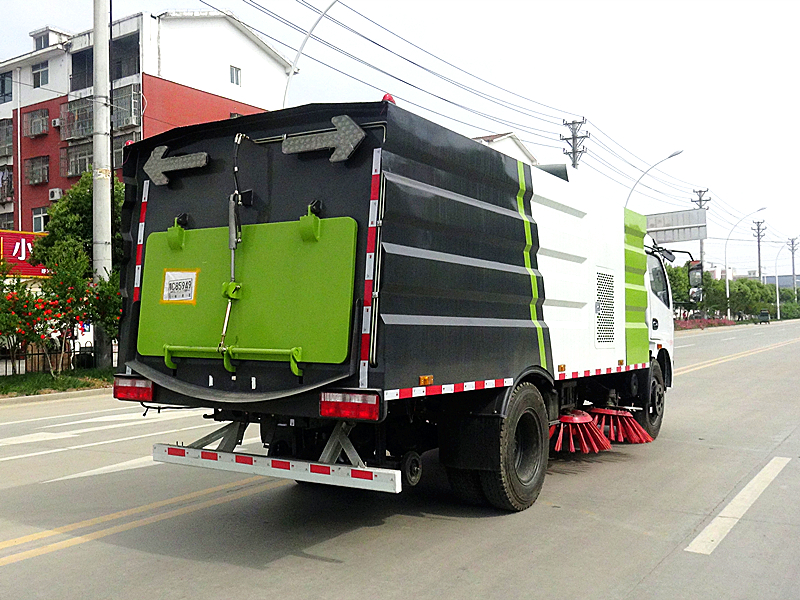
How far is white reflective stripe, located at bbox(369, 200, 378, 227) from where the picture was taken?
4.97 meters

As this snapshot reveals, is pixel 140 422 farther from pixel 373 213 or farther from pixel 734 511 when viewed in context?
pixel 734 511

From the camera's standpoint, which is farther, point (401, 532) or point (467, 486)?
point (467, 486)

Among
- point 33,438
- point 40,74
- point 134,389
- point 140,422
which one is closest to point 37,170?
point 40,74

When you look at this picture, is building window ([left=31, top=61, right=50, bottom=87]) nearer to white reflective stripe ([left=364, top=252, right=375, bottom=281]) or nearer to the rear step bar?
the rear step bar

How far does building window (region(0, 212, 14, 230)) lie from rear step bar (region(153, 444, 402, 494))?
145ft

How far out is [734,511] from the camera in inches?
254

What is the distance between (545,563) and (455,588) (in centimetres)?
77

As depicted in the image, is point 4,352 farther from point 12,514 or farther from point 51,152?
point 51,152

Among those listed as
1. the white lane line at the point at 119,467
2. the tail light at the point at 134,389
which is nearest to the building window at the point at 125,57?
the white lane line at the point at 119,467

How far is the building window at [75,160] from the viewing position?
40.6 meters

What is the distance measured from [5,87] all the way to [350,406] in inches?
1928

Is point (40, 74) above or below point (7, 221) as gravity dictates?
above

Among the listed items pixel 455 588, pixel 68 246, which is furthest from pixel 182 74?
pixel 455 588

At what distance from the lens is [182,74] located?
3959cm
